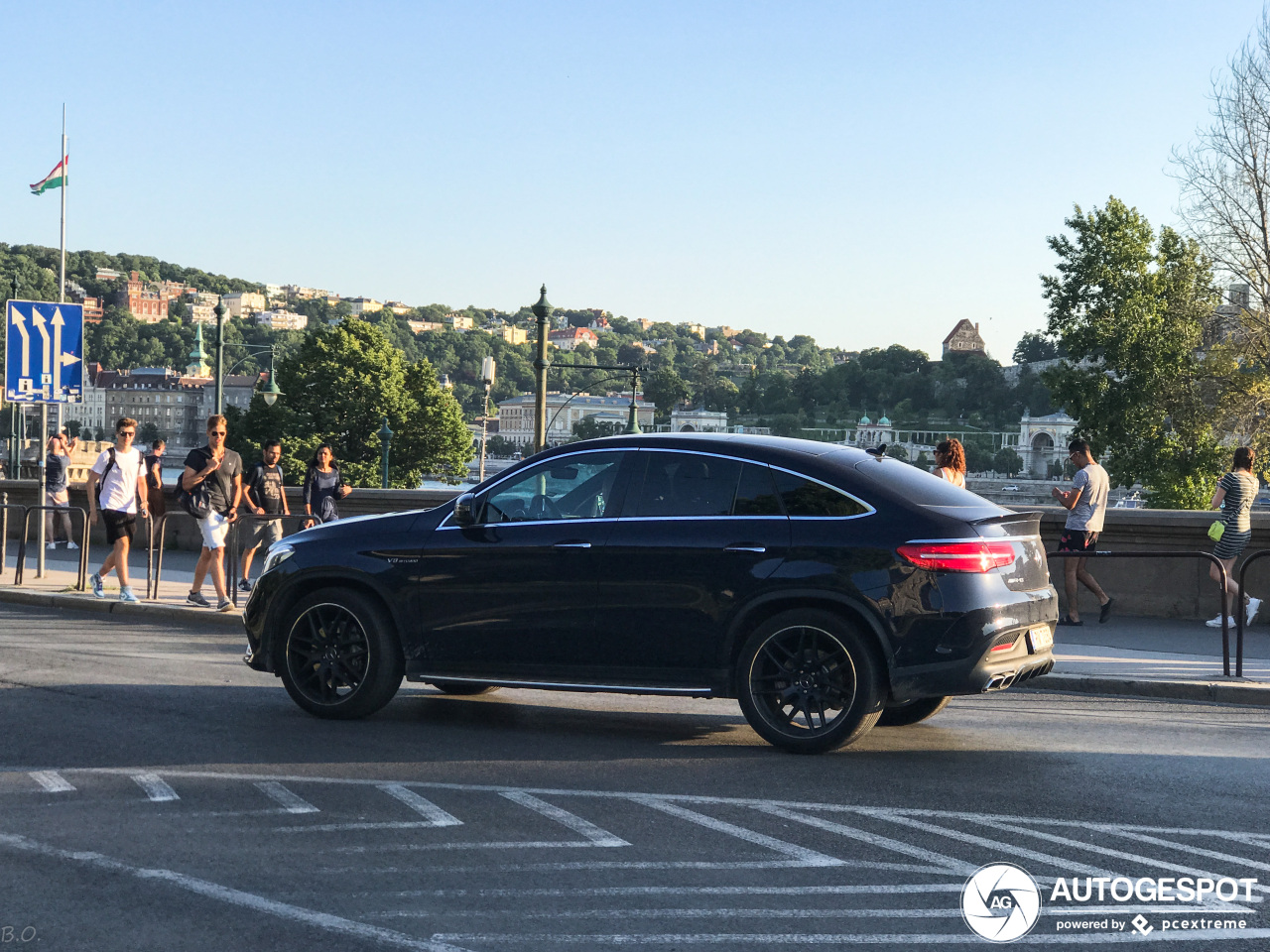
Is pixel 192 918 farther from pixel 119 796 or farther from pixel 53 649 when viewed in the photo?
pixel 53 649

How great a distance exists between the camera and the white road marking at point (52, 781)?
6172 mm

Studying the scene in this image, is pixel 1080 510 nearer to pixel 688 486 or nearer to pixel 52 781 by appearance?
pixel 688 486

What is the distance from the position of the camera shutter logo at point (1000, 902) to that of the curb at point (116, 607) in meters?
9.27

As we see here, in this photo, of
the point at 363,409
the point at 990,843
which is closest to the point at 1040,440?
the point at 363,409

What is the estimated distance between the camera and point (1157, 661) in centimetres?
1089

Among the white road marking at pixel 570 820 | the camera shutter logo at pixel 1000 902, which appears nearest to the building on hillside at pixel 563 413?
the white road marking at pixel 570 820

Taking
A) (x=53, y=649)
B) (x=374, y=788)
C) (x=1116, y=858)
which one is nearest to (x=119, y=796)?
(x=374, y=788)

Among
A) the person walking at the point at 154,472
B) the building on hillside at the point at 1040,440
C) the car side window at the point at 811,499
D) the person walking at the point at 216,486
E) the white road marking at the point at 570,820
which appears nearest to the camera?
the white road marking at the point at 570,820

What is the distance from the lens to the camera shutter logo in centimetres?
446

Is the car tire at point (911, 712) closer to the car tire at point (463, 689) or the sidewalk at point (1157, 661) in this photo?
the sidewalk at point (1157, 661)

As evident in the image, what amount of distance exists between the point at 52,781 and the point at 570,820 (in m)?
2.49

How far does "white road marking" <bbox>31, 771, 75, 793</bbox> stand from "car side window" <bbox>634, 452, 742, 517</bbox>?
10.3 ft

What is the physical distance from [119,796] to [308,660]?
7.18 feet

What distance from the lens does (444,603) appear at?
7.76 metres
